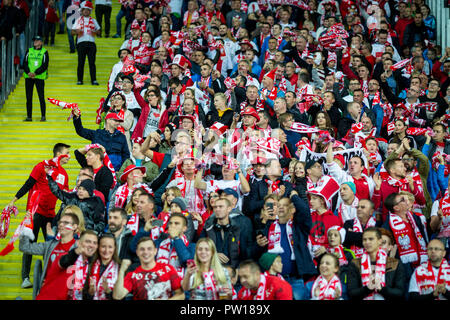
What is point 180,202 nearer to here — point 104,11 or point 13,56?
point 13,56

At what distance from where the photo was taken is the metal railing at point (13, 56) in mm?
15664

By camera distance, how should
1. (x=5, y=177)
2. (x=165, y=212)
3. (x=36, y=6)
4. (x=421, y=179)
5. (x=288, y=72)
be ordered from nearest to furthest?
(x=165, y=212) → (x=421, y=179) → (x=5, y=177) → (x=288, y=72) → (x=36, y=6)

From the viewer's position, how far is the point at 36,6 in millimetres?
18219

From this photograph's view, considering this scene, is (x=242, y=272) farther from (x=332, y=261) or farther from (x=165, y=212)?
(x=165, y=212)

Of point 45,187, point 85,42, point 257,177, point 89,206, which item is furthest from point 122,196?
point 85,42

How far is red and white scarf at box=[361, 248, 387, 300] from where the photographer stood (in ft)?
26.6

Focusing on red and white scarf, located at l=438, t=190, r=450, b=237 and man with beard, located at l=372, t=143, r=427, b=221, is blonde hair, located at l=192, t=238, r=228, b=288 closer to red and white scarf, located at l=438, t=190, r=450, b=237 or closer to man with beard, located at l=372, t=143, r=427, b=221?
man with beard, located at l=372, t=143, r=427, b=221

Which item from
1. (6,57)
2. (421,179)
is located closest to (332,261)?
(421,179)

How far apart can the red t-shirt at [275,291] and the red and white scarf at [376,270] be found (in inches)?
32.5

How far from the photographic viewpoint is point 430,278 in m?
8.19

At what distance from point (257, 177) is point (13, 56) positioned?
8304 millimetres

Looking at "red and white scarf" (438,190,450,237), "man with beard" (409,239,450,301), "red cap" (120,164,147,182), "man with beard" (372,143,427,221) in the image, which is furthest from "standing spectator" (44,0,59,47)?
"man with beard" (409,239,450,301)

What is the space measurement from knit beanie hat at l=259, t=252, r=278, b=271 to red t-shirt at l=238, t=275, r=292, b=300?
0.33 meters
